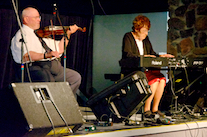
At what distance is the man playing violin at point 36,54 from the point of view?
242 centimetres

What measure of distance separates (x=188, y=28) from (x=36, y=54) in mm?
2307

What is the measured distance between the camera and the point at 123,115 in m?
2.30

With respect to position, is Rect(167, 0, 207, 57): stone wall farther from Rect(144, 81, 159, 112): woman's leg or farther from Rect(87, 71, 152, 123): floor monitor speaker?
Rect(87, 71, 152, 123): floor monitor speaker

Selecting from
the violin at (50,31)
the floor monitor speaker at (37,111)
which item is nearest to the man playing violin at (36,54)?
the violin at (50,31)

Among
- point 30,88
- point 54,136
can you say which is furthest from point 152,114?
point 30,88

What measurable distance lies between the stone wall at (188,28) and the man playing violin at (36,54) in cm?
177

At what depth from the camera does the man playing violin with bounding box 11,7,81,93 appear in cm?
242

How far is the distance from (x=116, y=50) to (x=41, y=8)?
1.77 m

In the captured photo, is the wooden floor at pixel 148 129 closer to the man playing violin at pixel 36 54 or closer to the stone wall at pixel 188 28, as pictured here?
the man playing violin at pixel 36 54

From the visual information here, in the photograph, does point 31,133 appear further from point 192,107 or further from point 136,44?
point 192,107

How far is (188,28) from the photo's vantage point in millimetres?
3654

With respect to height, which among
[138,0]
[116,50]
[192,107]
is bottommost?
[192,107]

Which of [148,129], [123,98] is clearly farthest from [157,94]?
[148,129]

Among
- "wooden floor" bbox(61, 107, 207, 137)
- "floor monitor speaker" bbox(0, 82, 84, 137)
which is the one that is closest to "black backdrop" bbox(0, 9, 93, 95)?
"wooden floor" bbox(61, 107, 207, 137)
